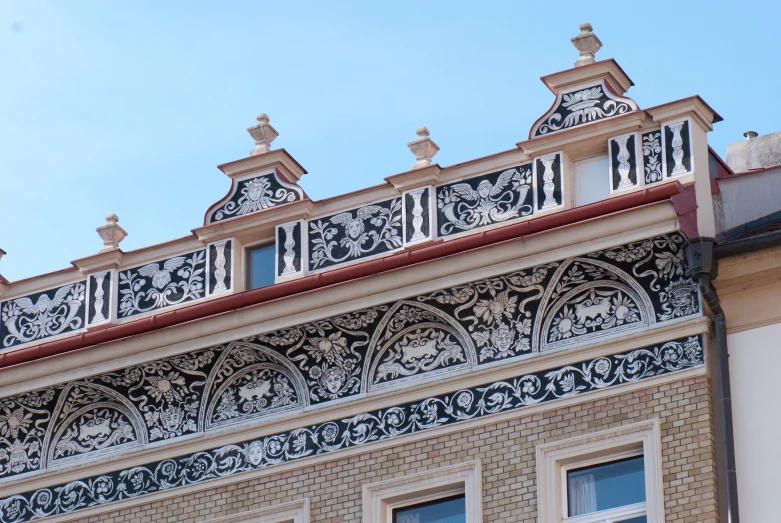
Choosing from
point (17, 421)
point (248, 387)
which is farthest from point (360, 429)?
point (17, 421)

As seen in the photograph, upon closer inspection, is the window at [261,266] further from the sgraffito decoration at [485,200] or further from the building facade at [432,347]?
the sgraffito decoration at [485,200]

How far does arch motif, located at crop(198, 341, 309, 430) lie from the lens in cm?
1880

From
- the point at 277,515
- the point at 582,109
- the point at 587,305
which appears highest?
the point at 582,109

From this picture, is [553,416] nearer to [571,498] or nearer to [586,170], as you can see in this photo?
[571,498]

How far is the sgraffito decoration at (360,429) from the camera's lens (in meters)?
17.5

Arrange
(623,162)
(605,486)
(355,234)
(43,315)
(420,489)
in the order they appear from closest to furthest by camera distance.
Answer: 1. (605,486)
2. (420,489)
3. (623,162)
4. (355,234)
5. (43,315)

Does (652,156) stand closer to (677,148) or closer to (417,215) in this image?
(677,148)

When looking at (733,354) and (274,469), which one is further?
(274,469)

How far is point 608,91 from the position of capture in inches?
737

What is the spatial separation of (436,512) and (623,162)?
317 cm

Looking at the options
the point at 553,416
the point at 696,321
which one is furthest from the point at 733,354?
the point at 553,416

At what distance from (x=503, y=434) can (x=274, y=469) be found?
1990 millimetres

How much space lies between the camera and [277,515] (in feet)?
60.2

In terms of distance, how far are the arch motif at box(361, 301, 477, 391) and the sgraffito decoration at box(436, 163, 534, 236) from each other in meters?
0.76
